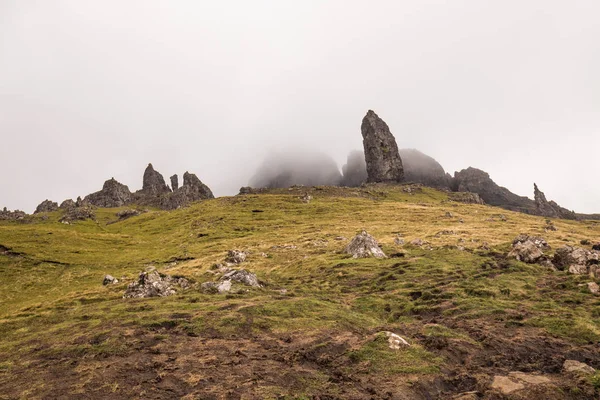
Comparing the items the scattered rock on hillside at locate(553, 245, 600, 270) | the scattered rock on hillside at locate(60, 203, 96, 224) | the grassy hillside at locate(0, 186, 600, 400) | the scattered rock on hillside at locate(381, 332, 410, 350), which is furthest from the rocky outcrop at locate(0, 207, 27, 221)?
the scattered rock on hillside at locate(553, 245, 600, 270)

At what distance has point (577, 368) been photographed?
1728 centimetres

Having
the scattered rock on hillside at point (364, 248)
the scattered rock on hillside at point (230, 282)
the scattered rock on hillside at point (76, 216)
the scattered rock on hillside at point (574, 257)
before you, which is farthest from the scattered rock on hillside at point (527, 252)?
the scattered rock on hillside at point (76, 216)

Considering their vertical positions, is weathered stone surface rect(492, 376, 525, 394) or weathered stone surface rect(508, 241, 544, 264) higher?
weathered stone surface rect(508, 241, 544, 264)

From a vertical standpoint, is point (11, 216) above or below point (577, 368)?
above

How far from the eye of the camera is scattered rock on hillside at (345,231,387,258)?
53656 mm

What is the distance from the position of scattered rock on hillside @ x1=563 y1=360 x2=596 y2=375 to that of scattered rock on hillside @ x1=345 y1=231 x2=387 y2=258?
35111 mm

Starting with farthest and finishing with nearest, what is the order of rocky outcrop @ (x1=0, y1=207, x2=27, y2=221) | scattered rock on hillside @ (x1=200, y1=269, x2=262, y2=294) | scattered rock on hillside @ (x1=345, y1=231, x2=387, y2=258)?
rocky outcrop @ (x1=0, y1=207, x2=27, y2=221) → scattered rock on hillside @ (x1=345, y1=231, x2=387, y2=258) → scattered rock on hillside @ (x1=200, y1=269, x2=262, y2=294)

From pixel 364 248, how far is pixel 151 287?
31798 millimetres

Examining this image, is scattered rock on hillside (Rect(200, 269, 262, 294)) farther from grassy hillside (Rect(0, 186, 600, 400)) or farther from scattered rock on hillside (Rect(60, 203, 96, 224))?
scattered rock on hillside (Rect(60, 203, 96, 224))

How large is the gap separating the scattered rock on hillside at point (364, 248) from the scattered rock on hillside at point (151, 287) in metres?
26.7

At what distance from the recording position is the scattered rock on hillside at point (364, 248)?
Answer: 2112 inches

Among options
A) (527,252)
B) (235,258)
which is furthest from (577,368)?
(235,258)

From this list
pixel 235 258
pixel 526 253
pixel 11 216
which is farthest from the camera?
pixel 11 216

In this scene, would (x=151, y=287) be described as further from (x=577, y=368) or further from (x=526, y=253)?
(x=526, y=253)
